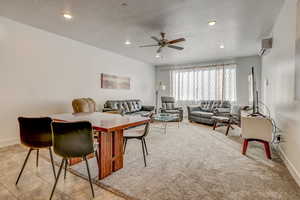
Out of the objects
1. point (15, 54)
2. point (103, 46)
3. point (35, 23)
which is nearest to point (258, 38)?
point (103, 46)

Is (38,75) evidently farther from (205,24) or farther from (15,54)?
(205,24)

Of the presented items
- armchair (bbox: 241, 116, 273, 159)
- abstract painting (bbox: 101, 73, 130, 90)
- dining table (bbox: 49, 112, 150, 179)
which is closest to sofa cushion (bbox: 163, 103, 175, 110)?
abstract painting (bbox: 101, 73, 130, 90)

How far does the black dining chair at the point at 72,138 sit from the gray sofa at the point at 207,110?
14.7ft

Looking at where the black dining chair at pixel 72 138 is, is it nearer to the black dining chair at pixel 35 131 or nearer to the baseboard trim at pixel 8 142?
the black dining chair at pixel 35 131

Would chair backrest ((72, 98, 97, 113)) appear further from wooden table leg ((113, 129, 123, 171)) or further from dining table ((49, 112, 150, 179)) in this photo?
wooden table leg ((113, 129, 123, 171))

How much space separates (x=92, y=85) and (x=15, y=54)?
6.45 ft

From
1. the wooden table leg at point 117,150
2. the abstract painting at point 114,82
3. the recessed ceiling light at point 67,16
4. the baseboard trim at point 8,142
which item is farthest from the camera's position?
the abstract painting at point 114,82

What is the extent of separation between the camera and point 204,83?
684cm

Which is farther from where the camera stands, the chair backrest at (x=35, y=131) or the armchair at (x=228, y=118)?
the armchair at (x=228, y=118)

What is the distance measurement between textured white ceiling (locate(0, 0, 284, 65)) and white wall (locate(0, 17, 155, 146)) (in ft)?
0.94

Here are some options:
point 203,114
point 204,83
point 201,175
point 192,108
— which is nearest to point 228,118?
point 203,114

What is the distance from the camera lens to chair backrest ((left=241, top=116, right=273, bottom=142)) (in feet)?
8.43

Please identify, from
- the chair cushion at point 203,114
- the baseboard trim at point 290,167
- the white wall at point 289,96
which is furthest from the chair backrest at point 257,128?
the chair cushion at point 203,114

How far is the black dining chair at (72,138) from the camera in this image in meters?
1.51
